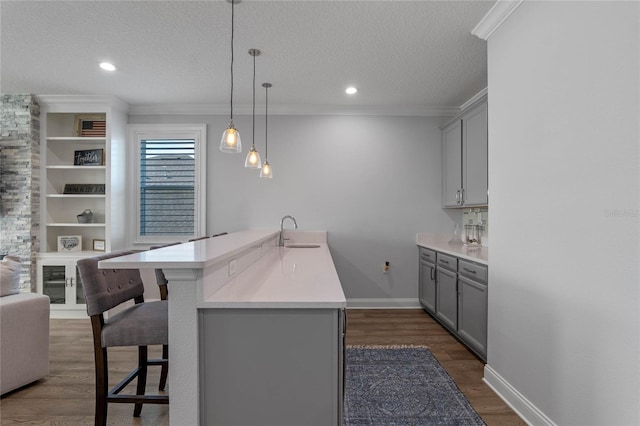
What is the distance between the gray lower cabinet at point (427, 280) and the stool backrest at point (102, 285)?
3.09 meters

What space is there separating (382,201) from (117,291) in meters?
3.32

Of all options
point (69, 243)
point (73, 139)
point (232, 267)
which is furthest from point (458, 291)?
point (73, 139)

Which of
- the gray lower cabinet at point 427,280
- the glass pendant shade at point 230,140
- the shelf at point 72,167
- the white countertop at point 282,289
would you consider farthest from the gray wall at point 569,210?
the shelf at point 72,167

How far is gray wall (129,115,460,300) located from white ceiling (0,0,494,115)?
1.26ft

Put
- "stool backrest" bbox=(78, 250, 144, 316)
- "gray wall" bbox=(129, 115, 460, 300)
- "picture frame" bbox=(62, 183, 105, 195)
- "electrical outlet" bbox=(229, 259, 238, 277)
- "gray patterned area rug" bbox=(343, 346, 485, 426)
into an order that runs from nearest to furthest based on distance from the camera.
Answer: "stool backrest" bbox=(78, 250, 144, 316), "electrical outlet" bbox=(229, 259, 238, 277), "gray patterned area rug" bbox=(343, 346, 485, 426), "picture frame" bbox=(62, 183, 105, 195), "gray wall" bbox=(129, 115, 460, 300)

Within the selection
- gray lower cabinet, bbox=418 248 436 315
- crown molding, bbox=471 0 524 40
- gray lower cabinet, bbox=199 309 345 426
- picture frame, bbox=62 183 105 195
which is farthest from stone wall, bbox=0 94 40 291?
crown molding, bbox=471 0 524 40

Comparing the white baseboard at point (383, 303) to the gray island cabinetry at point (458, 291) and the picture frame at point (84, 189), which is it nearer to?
the gray island cabinetry at point (458, 291)

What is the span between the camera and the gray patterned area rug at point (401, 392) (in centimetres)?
203

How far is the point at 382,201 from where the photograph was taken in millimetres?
4430

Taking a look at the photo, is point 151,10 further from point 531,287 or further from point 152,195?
point 531,287

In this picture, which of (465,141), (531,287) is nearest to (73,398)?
(531,287)

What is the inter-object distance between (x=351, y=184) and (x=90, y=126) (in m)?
3.50

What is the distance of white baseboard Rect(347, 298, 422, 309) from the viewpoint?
4387 millimetres

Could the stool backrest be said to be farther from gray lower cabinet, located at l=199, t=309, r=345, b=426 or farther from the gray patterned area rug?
the gray patterned area rug
